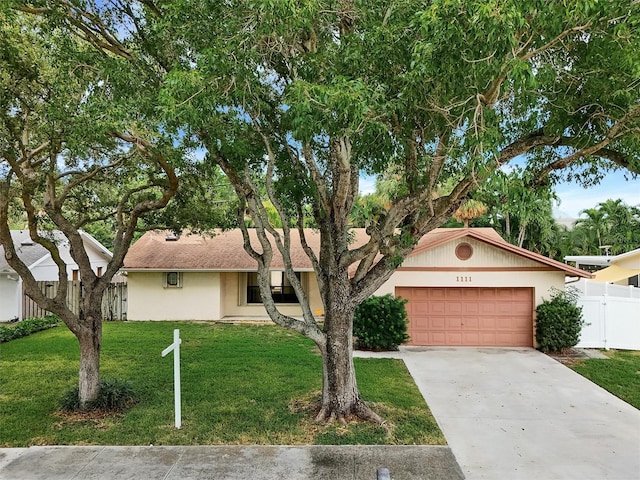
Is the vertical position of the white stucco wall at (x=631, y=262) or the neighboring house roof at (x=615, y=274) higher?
the white stucco wall at (x=631, y=262)

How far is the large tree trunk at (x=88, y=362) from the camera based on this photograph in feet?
24.8

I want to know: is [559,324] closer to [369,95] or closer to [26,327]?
[369,95]

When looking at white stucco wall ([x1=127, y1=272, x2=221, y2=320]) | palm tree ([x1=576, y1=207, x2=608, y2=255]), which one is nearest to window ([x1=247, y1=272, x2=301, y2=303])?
white stucco wall ([x1=127, y1=272, x2=221, y2=320])

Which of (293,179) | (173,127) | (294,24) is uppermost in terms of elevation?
(294,24)

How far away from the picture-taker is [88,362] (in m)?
7.53

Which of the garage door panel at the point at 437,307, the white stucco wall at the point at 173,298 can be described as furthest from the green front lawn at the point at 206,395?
the white stucco wall at the point at 173,298

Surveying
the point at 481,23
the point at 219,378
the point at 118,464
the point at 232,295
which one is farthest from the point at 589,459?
the point at 232,295

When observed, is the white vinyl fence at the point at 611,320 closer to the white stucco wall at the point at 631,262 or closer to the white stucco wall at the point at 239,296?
the white stucco wall at the point at 631,262

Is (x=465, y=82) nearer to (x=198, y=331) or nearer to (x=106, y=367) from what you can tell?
(x=106, y=367)

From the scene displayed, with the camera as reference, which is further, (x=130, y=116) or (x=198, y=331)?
(x=198, y=331)

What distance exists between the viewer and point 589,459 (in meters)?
5.96

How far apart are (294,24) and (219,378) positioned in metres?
7.37

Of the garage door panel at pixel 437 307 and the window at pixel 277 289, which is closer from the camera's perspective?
the garage door panel at pixel 437 307

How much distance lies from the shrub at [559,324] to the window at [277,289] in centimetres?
930
